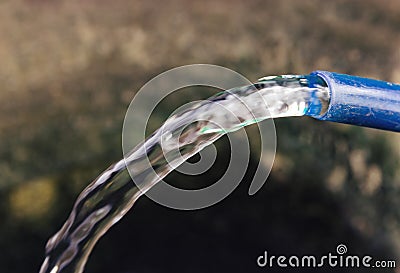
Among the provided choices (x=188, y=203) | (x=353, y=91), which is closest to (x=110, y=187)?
(x=353, y=91)

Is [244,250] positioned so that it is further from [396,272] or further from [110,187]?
[110,187]

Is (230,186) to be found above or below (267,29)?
below

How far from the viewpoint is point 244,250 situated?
0.83m

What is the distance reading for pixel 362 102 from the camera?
0.41 meters

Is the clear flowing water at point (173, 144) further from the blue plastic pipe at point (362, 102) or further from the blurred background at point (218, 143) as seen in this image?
the blurred background at point (218, 143)

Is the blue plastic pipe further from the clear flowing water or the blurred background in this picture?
the blurred background

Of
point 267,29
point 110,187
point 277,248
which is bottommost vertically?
point 110,187

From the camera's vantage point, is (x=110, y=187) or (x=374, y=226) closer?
(x=110, y=187)

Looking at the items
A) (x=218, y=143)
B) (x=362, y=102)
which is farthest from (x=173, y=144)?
(x=218, y=143)

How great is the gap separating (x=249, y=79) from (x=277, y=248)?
0.78 feet

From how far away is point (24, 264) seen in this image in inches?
30.9

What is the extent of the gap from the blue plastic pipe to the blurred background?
415 millimetres

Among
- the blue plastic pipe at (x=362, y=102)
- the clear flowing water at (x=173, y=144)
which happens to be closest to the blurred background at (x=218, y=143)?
the clear flowing water at (x=173, y=144)

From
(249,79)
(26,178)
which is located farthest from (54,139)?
(249,79)
